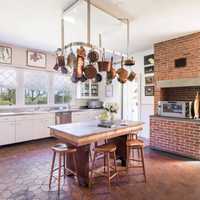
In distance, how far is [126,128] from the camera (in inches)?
112

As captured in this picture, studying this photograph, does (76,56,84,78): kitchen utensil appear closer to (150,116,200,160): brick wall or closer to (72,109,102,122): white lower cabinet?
(150,116,200,160): brick wall

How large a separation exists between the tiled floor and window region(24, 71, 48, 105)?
2131 mm

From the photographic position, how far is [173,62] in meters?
4.20

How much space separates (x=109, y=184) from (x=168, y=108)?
2516 mm

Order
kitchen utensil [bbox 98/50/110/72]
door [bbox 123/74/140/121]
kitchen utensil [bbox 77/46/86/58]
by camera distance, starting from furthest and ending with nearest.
→ door [bbox 123/74/140/121]
kitchen utensil [bbox 98/50/110/72]
kitchen utensil [bbox 77/46/86/58]

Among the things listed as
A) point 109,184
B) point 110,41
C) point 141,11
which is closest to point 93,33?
point 110,41

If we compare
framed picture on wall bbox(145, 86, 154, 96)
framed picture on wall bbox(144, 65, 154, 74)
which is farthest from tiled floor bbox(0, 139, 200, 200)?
framed picture on wall bbox(144, 65, 154, 74)

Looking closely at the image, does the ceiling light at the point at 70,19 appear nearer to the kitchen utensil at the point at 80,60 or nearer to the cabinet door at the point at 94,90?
the kitchen utensil at the point at 80,60

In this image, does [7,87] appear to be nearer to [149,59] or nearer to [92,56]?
[92,56]

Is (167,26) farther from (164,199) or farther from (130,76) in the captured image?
(164,199)

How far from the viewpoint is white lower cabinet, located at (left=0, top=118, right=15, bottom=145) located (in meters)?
4.27

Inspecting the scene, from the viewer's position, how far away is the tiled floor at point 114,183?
2293 millimetres

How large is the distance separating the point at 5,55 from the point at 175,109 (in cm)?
477

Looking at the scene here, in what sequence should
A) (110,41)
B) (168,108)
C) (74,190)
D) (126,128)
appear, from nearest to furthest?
(74,190) < (126,128) < (168,108) < (110,41)
